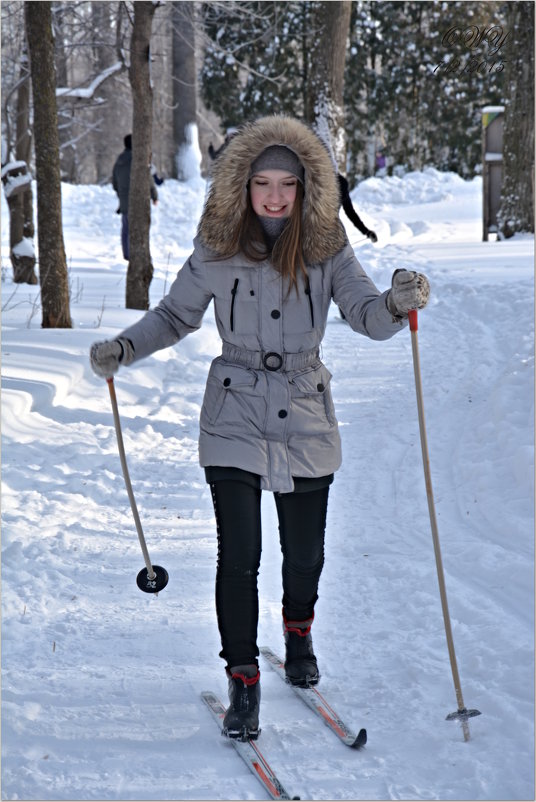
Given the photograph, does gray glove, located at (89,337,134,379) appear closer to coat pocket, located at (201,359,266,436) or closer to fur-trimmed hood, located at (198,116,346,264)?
coat pocket, located at (201,359,266,436)

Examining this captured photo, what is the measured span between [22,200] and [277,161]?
10906mm

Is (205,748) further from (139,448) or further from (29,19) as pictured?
(29,19)

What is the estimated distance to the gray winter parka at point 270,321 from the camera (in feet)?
11.1

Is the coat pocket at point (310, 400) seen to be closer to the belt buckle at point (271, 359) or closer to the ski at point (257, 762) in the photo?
the belt buckle at point (271, 359)

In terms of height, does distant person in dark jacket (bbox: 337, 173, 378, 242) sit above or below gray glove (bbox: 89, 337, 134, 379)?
above

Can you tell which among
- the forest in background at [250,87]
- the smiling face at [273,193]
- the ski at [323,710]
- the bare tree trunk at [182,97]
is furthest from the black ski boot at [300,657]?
the bare tree trunk at [182,97]

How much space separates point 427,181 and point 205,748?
2284 centimetres

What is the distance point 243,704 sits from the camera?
10.9 feet

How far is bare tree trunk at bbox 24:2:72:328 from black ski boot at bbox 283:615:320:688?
6284mm

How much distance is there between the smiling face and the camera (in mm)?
3459

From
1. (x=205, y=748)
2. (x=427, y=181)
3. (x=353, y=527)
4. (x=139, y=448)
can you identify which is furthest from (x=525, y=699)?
(x=427, y=181)

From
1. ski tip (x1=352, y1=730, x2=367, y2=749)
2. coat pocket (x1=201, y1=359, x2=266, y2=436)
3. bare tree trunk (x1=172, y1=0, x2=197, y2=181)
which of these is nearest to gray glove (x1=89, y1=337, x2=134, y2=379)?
coat pocket (x1=201, y1=359, x2=266, y2=436)

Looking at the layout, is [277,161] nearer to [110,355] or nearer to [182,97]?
[110,355]

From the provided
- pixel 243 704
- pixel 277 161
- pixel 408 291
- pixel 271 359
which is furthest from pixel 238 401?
pixel 243 704
